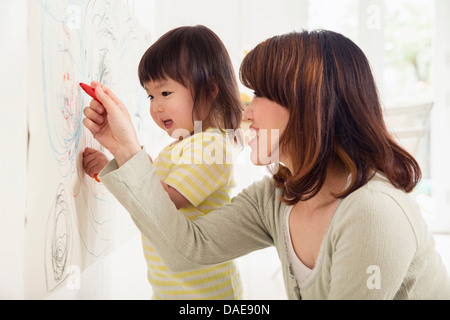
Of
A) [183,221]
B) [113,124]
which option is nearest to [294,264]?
[183,221]

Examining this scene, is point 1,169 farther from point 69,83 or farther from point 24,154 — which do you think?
point 69,83

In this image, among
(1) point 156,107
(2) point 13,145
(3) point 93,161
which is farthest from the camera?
(1) point 156,107

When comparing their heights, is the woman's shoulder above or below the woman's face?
below

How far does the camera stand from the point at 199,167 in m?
0.83

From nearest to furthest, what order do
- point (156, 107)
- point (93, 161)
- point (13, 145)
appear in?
point (13, 145), point (93, 161), point (156, 107)

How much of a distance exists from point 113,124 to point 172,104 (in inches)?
8.4

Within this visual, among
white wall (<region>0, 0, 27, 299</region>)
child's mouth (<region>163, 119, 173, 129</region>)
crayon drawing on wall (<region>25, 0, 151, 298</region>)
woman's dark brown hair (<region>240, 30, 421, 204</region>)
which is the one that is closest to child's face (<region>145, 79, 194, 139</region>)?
child's mouth (<region>163, 119, 173, 129</region>)

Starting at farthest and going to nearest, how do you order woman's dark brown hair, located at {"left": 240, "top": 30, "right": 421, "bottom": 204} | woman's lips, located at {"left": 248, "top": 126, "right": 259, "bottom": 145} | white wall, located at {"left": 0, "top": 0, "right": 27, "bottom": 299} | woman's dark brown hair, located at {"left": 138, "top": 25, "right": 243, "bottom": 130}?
1. woman's dark brown hair, located at {"left": 138, "top": 25, "right": 243, "bottom": 130}
2. woman's lips, located at {"left": 248, "top": 126, "right": 259, "bottom": 145}
3. woman's dark brown hair, located at {"left": 240, "top": 30, "right": 421, "bottom": 204}
4. white wall, located at {"left": 0, "top": 0, "right": 27, "bottom": 299}

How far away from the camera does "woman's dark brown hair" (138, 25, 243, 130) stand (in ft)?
2.93

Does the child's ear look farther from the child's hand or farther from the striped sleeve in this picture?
the child's hand

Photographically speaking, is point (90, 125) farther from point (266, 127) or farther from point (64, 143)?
point (266, 127)

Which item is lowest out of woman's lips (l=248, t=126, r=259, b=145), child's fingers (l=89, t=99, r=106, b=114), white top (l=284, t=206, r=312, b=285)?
white top (l=284, t=206, r=312, b=285)

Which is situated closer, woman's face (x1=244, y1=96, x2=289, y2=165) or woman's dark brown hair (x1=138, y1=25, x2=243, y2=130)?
woman's face (x1=244, y1=96, x2=289, y2=165)
